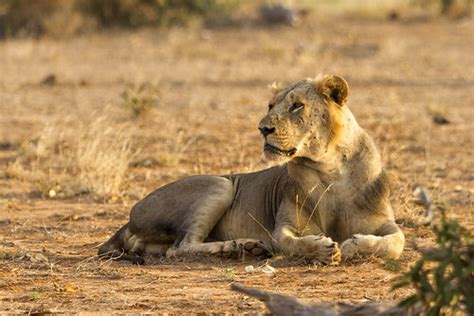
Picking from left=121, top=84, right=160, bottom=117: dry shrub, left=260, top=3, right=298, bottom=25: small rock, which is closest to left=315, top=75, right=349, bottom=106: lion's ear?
left=121, top=84, right=160, bottom=117: dry shrub

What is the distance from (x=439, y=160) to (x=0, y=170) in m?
4.13

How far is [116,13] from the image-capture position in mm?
24297

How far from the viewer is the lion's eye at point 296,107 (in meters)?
6.77

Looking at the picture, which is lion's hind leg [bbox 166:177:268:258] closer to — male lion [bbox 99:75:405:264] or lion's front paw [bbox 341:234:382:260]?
male lion [bbox 99:75:405:264]

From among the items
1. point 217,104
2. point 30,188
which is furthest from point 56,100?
point 30,188

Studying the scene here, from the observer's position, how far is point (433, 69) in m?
19.0

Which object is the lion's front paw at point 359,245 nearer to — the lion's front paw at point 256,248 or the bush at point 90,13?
the lion's front paw at point 256,248

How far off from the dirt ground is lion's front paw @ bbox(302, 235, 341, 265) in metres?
0.06

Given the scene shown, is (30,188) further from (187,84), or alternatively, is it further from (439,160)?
(187,84)

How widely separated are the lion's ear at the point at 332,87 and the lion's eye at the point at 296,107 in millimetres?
166

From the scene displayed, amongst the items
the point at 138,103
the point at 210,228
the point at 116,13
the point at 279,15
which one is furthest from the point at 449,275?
the point at 116,13

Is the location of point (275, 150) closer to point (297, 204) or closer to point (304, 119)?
point (304, 119)

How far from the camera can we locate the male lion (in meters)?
6.71

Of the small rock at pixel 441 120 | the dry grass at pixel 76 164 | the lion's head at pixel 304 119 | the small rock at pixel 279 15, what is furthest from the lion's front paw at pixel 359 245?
the small rock at pixel 279 15
